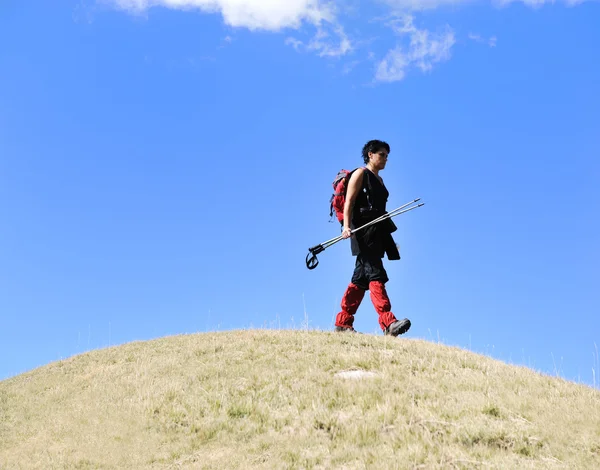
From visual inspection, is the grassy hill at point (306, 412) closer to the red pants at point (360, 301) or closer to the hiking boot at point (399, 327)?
the hiking boot at point (399, 327)

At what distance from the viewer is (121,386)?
10516mm

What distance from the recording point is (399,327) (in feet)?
38.4

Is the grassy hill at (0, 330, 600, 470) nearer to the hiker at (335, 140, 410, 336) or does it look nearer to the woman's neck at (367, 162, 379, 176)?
the hiker at (335, 140, 410, 336)

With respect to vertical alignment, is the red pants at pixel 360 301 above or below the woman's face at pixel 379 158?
below

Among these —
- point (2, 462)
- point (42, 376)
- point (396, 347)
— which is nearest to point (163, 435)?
point (2, 462)

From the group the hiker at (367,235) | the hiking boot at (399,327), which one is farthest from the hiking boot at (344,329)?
the hiking boot at (399,327)

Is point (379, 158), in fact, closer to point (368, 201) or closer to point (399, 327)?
point (368, 201)

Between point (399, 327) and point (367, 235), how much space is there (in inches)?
81.2

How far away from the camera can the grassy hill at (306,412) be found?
727cm

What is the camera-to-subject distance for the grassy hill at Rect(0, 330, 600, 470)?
23.8 ft

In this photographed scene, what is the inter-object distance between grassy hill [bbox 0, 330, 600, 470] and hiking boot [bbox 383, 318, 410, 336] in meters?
0.19

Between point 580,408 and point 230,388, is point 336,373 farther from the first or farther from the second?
point 580,408

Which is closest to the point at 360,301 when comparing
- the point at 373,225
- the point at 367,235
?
the point at 367,235

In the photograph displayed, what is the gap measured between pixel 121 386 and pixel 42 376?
3.26 meters
